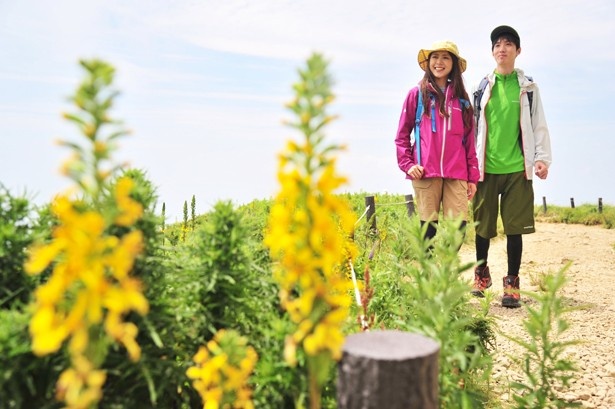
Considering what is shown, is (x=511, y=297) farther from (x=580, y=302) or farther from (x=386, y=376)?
A: (x=386, y=376)

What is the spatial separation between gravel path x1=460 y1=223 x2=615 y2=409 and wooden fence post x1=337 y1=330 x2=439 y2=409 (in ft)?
4.75

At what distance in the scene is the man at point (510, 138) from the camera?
6699 millimetres

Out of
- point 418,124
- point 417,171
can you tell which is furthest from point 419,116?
point 417,171

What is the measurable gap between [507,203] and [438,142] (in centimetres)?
144

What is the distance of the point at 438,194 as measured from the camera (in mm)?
6258

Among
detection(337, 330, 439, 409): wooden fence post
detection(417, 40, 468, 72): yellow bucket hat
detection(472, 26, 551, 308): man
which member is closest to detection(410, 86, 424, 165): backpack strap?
detection(417, 40, 468, 72): yellow bucket hat

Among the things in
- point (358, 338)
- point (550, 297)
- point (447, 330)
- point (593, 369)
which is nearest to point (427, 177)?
point (593, 369)

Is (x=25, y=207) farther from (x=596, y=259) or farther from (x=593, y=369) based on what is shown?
(x=596, y=259)

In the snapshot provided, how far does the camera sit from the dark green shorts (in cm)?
673

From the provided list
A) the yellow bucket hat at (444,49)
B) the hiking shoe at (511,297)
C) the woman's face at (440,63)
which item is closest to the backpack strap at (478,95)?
the yellow bucket hat at (444,49)

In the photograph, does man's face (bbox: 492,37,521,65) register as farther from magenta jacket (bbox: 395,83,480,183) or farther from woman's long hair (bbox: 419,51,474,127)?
magenta jacket (bbox: 395,83,480,183)

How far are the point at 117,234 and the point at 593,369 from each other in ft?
15.2

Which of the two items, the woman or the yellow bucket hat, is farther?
the woman

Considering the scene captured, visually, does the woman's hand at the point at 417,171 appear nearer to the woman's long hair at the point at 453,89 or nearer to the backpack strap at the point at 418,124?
the backpack strap at the point at 418,124
